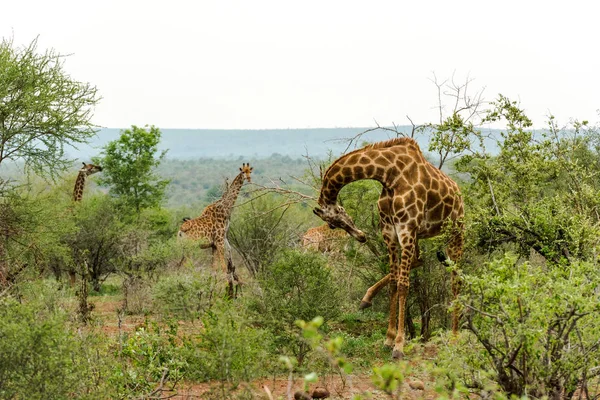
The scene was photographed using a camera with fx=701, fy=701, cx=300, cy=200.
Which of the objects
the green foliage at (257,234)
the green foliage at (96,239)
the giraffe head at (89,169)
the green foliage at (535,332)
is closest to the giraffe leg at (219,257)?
the green foliage at (257,234)

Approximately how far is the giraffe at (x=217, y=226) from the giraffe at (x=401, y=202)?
5.39 meters

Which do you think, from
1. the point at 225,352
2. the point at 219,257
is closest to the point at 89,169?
the point at 219,257

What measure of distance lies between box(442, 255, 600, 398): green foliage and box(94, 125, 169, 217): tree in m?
15.5

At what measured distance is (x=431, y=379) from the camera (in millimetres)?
7062

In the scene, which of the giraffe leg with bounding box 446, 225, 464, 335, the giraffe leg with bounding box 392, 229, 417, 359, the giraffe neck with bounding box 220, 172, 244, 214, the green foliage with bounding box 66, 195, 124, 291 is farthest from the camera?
the green foliage with bounding box 66, 195, 124, 291

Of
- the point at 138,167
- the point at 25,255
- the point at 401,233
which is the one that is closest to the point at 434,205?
the point at 401,233

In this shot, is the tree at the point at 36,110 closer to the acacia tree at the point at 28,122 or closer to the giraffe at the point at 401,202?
the acacia tree at the point at 28,122

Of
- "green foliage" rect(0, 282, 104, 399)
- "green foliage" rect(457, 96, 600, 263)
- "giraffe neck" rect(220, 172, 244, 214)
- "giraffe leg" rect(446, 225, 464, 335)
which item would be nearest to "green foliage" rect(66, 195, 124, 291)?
"giraffe neck" rect(220, 172, 244, 214)

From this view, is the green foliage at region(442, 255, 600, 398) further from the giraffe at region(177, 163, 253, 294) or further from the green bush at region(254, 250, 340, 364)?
the giraffe at region(177, 163, 253, 294)

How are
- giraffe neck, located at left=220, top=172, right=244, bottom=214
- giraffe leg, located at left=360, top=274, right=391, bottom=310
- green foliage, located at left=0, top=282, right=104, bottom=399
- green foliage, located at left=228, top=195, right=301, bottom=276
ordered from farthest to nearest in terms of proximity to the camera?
green foliage, located at left=228, top=195, right=301, bottom=276 < giraffe neck, located at left=220, top=172, right=244, bottom=214 < giraffe leg, located at left=360, top=274, right=391, bottom=310 < green foliage, located at left=0, top=282, right=104, bottom=399

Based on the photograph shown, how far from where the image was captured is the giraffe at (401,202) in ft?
27.2

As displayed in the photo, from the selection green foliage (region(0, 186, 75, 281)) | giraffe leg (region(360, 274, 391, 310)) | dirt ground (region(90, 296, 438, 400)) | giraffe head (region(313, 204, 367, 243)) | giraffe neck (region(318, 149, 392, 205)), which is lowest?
dirt ground (region(90, 296, 438, 400))

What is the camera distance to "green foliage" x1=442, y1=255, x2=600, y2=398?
16.0 feet

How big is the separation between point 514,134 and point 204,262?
27.9 ft
